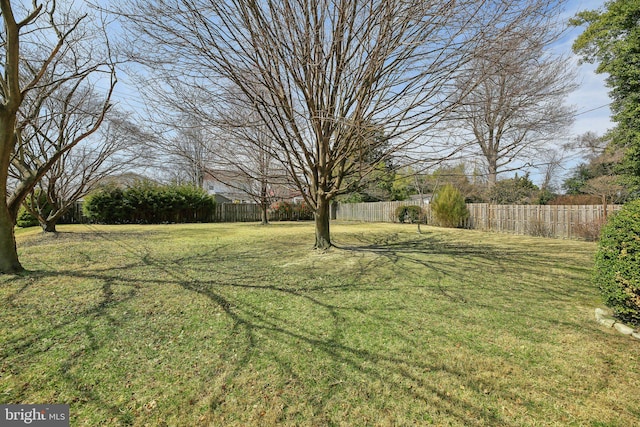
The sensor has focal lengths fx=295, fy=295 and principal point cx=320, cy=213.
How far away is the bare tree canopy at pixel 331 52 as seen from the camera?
4063 mm

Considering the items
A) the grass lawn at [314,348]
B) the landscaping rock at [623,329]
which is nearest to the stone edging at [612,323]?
the landscaping rock at [623,329]

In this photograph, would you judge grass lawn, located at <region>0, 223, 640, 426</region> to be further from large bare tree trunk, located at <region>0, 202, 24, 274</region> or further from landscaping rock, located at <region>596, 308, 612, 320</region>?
large bare tree trunk, located at <region>0, 202, 24, 274</region>

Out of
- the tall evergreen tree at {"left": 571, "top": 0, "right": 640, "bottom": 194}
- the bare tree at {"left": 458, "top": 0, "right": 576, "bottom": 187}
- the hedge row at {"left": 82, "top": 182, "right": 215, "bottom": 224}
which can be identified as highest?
the tall evergreen tree at {"left": 571, "top": 0, "right": 640, "bottom": 194}

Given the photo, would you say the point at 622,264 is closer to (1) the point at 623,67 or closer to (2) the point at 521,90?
(2) the point at 521,90

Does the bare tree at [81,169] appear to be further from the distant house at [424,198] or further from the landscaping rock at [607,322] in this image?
the distant house at [424,198]

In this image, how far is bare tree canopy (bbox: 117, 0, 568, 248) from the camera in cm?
406

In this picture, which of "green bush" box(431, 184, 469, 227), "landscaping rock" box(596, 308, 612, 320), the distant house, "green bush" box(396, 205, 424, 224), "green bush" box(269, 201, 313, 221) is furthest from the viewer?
"green bush" box(269, 201, 313, 221)

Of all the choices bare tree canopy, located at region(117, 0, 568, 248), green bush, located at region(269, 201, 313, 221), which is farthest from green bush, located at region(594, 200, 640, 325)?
green bush, located at region(269, 201, 313, 221)

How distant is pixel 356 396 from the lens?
2.09m

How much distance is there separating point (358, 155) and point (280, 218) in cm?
Result: 1740

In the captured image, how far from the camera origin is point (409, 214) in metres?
18.2

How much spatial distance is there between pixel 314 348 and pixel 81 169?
11770mm

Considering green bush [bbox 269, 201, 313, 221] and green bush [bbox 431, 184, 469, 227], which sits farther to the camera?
green bush [bbox 269, 201, 313, 221]

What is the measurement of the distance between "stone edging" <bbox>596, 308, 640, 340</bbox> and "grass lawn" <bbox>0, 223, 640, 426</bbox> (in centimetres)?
13
